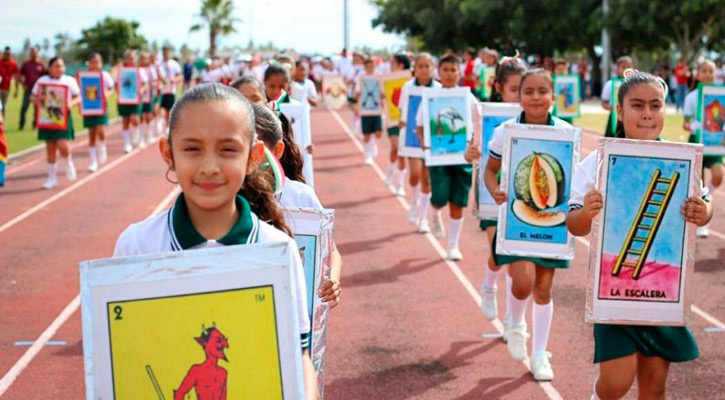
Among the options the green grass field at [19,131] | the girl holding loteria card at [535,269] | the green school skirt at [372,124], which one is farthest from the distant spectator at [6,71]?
the girl holding loteria card at [535,269]

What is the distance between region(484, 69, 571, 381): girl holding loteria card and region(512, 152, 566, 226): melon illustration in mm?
124

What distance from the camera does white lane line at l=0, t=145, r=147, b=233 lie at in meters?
13.3

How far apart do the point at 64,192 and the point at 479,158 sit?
9.55m

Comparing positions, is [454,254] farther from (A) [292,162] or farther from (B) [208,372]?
(B) [208,372]

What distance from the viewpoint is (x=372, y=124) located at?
62.6 feet

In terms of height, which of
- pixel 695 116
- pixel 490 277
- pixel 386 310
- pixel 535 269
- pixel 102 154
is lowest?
pixel 102 154

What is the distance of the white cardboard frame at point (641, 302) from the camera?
468cm

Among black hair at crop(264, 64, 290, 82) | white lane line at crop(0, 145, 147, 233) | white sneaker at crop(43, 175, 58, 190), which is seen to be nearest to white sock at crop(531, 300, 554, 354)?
black hair at crop(264, 64, 290, 82)

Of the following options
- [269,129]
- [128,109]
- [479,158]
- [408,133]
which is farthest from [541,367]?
[128,109]

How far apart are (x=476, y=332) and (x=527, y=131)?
203 cm

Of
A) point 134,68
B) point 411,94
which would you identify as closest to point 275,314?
point 411,94

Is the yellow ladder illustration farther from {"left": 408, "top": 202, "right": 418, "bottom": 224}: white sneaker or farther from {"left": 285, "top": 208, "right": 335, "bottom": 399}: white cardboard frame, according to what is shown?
{"left": 408, "top": 202, "right": 418, "bottom": 224}: white sneaker

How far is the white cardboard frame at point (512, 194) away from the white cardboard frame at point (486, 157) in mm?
696

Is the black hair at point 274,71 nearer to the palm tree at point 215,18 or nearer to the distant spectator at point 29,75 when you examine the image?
the distant spectator at point 29,75
